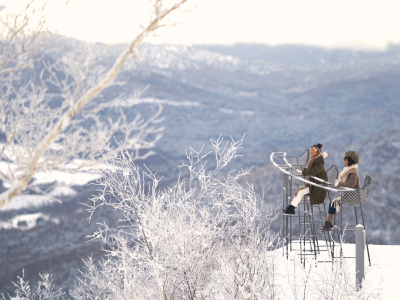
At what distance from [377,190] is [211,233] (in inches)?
5315

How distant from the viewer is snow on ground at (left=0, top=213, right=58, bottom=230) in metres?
150

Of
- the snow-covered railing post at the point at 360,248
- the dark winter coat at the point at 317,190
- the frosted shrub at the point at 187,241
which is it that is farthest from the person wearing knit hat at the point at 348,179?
the frosted shrub at the point at 187,241

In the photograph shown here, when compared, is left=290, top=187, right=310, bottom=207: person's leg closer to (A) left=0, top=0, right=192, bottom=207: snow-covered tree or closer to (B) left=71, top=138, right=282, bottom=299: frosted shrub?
(B) left=71, top=138, right=282, bottom=299: frosted shrub

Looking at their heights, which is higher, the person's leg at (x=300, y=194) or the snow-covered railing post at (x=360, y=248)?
the person's leg at (x=300, y=194)

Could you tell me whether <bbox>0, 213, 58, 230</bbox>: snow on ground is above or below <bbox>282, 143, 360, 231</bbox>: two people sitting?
below

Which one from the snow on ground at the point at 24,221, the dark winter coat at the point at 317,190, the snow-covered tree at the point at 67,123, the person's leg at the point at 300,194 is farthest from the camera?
the snow on ground at the point at 24,221

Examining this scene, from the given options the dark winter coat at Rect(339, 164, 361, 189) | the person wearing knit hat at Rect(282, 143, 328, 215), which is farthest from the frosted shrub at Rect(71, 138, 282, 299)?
the dark winter coat at Rect(339, 164, 361, 189)

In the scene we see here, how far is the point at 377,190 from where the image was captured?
131 metres

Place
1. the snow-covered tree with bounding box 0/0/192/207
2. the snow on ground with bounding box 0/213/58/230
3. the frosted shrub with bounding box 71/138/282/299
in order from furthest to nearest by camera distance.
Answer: the snow on ground with bounding box 0/213/58/230
the frosted shrub with bounding box 71/138/282/299
the snow-covered tree with bounding box 0/0/192/207

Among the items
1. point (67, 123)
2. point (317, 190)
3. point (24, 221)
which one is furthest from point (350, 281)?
point (24, 221)

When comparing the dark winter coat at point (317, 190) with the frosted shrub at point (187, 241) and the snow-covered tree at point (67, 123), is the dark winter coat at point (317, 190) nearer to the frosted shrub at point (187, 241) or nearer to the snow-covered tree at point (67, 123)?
the frosted shrub at point (187, 241)

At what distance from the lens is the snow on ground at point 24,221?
150400mm

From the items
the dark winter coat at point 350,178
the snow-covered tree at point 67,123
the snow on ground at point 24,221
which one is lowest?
the snow on ground at point 24,221

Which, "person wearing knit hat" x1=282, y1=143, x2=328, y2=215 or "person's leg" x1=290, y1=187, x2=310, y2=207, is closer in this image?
"person wearing knit hat" x1=282, y1=143, x2=328, y2=215
